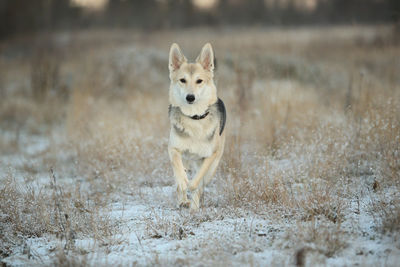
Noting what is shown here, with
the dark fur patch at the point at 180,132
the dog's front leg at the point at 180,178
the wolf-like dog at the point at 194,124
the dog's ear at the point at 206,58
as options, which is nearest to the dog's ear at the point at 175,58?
the wolf-like dog at the point at 194,124

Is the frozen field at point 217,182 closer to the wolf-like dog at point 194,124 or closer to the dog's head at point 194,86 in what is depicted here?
the wolf-like dog at point 194,124

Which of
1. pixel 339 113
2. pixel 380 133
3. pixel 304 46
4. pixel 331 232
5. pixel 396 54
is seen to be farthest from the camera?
pixel 304 46

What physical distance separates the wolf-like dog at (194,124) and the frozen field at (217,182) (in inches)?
11.4

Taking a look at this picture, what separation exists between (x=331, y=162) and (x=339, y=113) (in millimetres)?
2173

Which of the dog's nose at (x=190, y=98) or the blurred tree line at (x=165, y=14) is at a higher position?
the blurred tree line at (x=165, y=14)

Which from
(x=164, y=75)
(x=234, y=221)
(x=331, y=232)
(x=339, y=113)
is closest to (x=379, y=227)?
(x=331, y=232)

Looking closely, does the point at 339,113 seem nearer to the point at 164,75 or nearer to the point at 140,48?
the point at 164,75

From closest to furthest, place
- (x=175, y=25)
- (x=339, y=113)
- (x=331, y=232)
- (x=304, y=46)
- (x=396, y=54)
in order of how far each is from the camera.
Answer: (x=331, y=232), (x=339, y=113), (x=396, y=54), (x=304, y=46), (x=175, y=25)

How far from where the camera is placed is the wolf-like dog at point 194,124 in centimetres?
388

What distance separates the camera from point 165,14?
19766mm

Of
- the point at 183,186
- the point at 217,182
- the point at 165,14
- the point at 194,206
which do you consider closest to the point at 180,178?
the point at 183,186

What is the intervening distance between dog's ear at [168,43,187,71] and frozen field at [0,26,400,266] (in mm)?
1453

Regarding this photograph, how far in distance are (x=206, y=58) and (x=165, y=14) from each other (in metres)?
16.8

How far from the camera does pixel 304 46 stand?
Result: 13.5 meters
